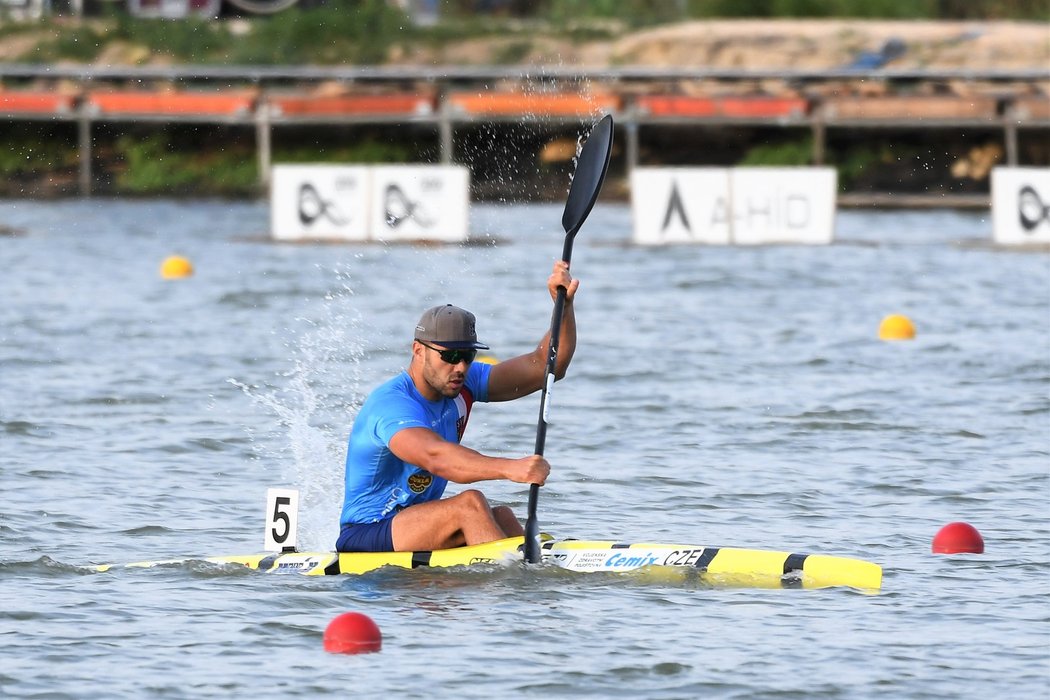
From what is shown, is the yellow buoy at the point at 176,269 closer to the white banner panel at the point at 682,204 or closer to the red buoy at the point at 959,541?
the white banner panel at the point at 682,204

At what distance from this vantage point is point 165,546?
10086 mm

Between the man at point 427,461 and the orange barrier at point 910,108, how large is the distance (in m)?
26.3

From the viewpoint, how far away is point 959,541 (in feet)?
32.0

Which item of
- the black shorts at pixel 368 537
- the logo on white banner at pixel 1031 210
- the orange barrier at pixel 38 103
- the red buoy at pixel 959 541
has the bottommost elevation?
the red buoy at pixel 959 541

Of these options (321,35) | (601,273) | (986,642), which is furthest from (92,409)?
(321,35)

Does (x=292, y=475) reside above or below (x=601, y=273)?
below

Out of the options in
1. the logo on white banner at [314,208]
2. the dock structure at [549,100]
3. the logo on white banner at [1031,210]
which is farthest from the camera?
the dock structure at [549,100]

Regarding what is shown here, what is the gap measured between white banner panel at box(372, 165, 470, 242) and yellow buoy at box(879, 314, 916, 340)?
7967 mm

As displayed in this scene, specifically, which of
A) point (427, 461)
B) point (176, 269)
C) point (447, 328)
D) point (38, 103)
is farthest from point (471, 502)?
point (38, 103)

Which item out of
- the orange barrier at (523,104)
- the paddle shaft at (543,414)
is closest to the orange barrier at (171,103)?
the orange barrier at (523,104)

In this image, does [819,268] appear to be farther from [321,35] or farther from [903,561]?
[321,35]

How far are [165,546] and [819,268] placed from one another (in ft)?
50.2

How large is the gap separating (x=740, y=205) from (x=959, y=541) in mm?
16102

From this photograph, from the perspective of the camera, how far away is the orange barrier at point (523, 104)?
35156 mm
